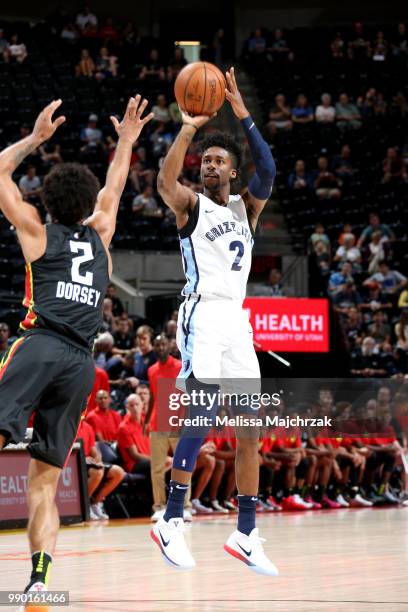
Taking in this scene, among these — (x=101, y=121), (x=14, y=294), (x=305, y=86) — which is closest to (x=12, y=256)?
(x=14, y=294)

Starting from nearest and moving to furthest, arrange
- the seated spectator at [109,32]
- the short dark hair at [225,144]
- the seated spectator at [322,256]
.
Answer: the short dark hair at [225,144], the seated spectator at [322,256], the seated spectator at [109,32]

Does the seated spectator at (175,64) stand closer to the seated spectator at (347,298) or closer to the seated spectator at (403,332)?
the seated spectator at (347,298)

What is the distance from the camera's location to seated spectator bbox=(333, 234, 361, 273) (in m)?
20.3

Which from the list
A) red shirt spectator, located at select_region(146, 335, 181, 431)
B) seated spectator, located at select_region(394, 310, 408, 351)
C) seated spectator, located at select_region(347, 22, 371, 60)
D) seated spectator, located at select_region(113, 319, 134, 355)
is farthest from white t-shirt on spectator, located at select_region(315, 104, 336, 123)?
red shirt spectator, located at select_region(146, 335, 181, 431)

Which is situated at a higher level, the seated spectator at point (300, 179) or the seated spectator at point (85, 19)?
the seated spectator at point (85, 19)

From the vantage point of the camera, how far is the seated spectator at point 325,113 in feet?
78.7

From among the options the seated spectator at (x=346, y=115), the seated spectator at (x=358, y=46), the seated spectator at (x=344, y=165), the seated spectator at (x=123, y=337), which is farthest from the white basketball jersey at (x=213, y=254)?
the seated spectator at (x=358, y=46)

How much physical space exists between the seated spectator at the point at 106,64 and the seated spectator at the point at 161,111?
1.41 m

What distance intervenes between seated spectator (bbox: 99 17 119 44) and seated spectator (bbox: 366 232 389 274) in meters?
7.87

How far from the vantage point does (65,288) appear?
4.90 meters

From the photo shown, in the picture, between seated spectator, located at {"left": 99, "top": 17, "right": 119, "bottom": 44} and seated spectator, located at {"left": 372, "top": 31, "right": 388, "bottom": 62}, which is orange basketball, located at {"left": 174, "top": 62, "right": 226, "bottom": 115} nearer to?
seated spectator, located at {"left": 99, "top": 17, "right": 119, "bottom": 44}

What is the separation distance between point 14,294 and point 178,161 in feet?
34.7

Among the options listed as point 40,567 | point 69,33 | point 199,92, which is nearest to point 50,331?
point 40,567

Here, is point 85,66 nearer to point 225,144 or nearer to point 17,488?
point 17,488
